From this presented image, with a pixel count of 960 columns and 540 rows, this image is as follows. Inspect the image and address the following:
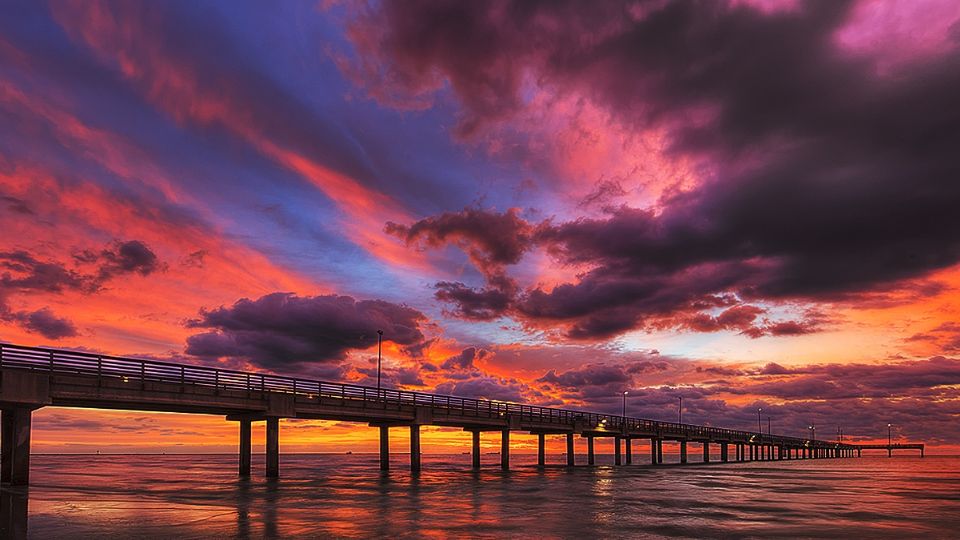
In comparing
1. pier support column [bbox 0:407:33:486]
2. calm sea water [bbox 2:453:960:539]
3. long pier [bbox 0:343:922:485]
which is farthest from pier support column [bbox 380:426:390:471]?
pier support column [bbox 0:407:33:486]

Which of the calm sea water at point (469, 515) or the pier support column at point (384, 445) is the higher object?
the calm sea water at point (469, 515)

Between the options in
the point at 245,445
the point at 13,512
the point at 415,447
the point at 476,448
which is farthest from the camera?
the point at 476,448

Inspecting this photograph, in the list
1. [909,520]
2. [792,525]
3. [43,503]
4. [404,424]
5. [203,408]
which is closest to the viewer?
[792,525]

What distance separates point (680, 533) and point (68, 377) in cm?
2951

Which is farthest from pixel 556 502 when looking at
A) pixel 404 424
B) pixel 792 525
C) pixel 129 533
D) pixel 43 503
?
pixel 404 424

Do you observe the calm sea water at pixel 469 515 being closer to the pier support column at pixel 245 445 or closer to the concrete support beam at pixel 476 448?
the pier support column at pixel 245 445

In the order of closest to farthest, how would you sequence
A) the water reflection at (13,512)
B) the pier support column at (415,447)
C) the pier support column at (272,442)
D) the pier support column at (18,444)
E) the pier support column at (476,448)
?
the water reflection at (13,512) < the pier support column at (18,444) < the pier support column at (272,442) < the pier support column at (415,447) < the pier support column at (476,448)

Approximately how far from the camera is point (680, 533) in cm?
1873

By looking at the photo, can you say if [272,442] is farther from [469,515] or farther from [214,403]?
[469,515]

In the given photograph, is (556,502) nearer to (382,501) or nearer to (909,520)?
(382,501)

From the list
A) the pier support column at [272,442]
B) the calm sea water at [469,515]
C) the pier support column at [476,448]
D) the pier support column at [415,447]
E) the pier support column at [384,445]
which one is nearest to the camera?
the calm sea water at [469,515]

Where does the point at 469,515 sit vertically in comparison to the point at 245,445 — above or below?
above

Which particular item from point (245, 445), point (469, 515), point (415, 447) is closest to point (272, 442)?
point (245, 445)

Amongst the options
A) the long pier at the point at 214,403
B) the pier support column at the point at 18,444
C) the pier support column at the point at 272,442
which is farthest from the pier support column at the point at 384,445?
the pier support column at the point at 18,444
